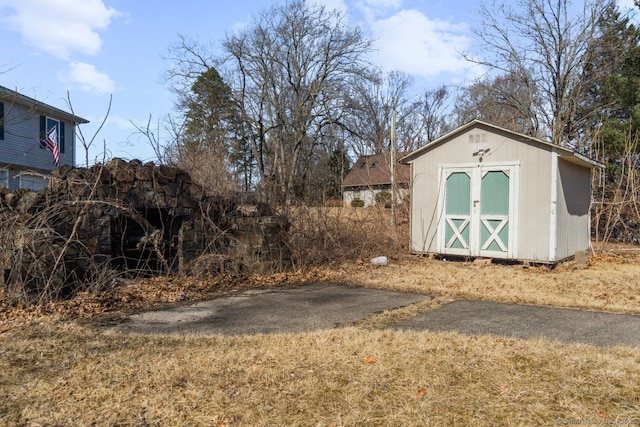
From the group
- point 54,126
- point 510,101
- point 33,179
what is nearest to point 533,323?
point 33,179

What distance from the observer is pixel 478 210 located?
1078 centimetres

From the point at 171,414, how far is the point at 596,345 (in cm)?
390

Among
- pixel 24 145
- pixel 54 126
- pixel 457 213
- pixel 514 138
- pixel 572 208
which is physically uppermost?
pixel 54 126

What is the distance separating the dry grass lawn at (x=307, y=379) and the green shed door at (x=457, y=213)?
237 inches

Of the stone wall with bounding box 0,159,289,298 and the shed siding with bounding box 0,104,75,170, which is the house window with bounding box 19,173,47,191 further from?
the shed siding with bounding box 0,104,75,170

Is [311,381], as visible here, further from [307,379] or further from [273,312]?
[273,312]

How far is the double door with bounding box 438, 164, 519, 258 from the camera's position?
10.5 meters

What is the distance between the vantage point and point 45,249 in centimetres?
626

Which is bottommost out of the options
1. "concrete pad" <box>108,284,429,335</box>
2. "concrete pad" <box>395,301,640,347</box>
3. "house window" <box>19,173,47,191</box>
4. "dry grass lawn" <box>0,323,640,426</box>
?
"concrete pad" <box>108,284,429,335</box>

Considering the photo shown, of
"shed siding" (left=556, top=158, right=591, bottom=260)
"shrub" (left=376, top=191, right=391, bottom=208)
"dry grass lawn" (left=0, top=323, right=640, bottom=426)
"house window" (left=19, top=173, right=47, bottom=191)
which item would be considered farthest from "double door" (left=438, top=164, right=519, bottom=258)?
"house window" (left=19, top=173, right=47, bottom=191)

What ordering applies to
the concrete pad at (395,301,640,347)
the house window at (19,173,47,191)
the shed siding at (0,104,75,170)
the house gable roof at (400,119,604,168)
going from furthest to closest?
the shed siding at (0,104,75,170) → the house gable roof at (400,119,604,168) → the house window at (19,173,47,191) → the concrete pad at (395,301,640,347)

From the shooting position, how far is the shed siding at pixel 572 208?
34.1 feet

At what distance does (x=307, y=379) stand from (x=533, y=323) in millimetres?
3227

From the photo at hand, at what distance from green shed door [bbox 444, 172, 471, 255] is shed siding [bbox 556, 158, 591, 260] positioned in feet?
6.10
